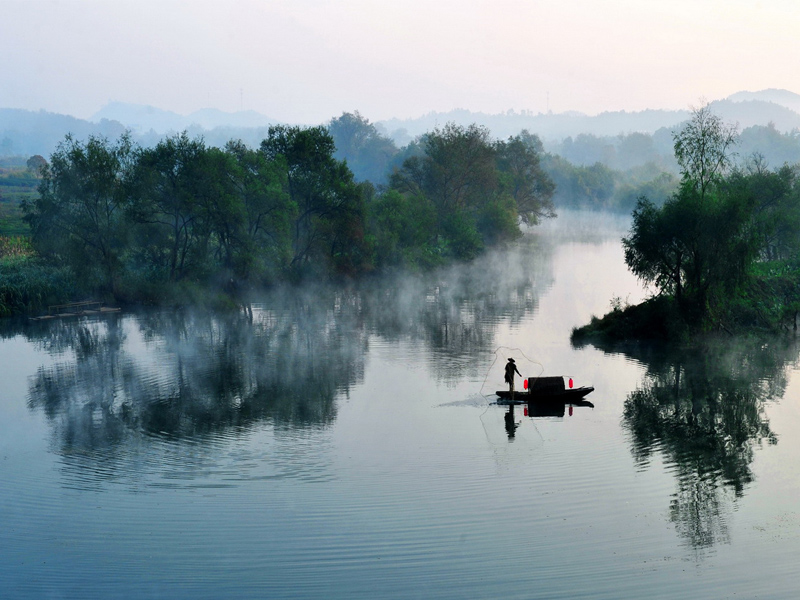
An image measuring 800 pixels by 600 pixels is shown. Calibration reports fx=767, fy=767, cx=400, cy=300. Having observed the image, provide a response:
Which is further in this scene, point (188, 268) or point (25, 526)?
point (188, 268)

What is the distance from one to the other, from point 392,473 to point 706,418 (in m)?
14.2

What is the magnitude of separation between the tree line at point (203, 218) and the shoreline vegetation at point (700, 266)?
3412 cm

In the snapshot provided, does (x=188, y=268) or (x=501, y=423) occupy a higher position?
(x=188, y=268)

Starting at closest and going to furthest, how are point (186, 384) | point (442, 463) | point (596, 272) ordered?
1. point (442, 463)
2. point (186, 384)
3. point (596, 272)

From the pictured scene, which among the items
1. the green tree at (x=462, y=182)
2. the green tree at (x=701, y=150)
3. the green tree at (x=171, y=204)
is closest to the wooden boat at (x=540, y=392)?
the green tree at (x=701, y=150)

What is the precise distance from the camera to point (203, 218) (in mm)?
66500

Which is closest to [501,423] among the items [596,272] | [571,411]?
[571,411]

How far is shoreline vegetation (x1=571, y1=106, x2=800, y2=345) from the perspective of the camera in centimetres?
4431

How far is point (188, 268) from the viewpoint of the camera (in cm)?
6894

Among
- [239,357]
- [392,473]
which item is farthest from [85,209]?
[392,473]

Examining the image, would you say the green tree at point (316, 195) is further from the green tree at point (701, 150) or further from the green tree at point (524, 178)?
the green tree at point (524, 178)

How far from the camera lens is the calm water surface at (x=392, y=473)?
57.2ft

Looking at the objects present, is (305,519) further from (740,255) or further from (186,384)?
(740,255)

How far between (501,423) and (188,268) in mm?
46172
